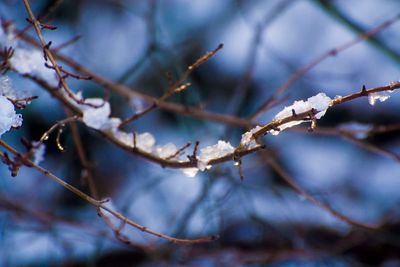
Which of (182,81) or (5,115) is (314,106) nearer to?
(182,81)

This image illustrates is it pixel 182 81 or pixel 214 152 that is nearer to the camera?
pixel 214 152

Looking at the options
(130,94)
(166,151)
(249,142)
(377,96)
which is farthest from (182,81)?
(130,94)

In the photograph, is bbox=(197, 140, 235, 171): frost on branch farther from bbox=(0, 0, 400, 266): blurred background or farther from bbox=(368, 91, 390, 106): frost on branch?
bbox=(0, 0, 400, 266): blurred background

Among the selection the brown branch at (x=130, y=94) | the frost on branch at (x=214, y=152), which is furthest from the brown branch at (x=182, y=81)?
the brown branch at (x=130, y=94)

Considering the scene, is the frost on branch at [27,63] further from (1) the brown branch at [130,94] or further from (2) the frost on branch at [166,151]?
(2) the frost on branch at [166,151]

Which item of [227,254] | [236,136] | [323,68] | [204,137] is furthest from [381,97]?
[236,136]

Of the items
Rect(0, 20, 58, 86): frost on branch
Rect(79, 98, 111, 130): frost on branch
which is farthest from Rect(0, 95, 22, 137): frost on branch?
Rect(0, 20, 58, 86): frost on branch

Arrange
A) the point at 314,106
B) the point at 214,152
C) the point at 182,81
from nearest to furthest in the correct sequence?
the point at 314,106 → the point at 214,152 → the point at 182,81

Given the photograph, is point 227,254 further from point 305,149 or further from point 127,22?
point 127,22

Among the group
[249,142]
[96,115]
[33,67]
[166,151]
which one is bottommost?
[249,142]
